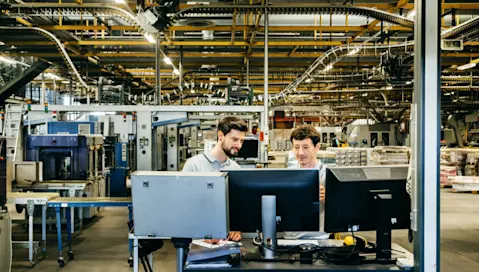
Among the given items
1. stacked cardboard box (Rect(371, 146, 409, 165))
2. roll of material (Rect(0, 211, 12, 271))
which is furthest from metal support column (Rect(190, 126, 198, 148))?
roll of material (Rect(0, 211, 12, 271))

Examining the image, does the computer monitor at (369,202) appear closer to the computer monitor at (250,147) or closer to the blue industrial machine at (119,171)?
the computer monitor at (250,147)

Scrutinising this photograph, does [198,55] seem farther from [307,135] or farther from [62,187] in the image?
[307,135]

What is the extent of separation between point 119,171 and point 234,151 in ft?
22.3

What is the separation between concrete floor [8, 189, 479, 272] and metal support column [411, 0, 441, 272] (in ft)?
5.74

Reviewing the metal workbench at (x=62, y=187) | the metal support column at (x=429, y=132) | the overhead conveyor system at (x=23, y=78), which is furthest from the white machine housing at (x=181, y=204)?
the overhead conveyor system at (x=23, y=78)

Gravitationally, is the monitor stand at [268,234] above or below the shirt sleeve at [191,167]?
below

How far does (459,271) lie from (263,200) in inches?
147

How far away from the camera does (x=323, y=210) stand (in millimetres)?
2578

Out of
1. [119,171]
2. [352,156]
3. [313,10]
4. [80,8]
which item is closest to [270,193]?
[313,10]

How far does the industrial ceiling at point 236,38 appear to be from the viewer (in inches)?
209

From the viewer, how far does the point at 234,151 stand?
10.2ft

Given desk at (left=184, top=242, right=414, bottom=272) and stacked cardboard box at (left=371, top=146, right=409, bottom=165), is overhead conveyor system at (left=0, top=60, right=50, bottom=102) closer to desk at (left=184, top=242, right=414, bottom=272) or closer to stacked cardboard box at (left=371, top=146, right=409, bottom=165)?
desk at (left=184, top=242, right=414, bottom=272)

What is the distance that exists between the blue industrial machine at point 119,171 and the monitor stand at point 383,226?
7.44 metres

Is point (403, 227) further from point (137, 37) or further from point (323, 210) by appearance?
point (137, 37)
